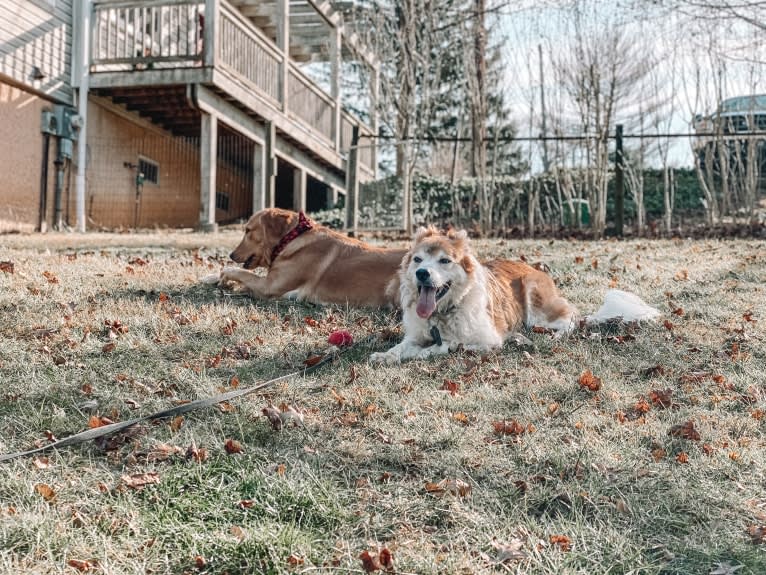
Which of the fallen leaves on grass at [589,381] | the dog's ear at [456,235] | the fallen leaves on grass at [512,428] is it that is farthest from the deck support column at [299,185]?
the fallen leaves on grass at [512,428]

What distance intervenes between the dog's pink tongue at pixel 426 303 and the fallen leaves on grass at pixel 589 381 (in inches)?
44.2

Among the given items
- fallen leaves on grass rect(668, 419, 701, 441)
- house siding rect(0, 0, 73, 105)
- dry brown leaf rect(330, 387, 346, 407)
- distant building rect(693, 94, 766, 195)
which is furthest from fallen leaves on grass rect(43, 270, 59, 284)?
distant building rect(693, 94, 766, 195)

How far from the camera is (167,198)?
17.0m

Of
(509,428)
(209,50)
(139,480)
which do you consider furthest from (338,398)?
(209,50)

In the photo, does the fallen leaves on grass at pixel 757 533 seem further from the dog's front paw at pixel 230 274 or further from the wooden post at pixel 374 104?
the wooden post at pixel 374 104

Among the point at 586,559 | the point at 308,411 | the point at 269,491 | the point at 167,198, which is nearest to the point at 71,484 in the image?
the point at 269,491

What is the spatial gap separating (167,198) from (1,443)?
46.7ft

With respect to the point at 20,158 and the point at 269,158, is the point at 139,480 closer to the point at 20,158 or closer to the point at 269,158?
the point at 20,158

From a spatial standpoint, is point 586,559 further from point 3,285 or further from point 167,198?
point 167,198

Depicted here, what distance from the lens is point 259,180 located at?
15719 mm

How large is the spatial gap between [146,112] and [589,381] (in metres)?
13.7

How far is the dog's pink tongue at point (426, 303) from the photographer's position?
5.15 m

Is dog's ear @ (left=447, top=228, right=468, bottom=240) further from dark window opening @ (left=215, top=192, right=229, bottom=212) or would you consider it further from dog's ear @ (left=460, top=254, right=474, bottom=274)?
dark window opening @ (left=215, top=192, right=229, bottom=212)

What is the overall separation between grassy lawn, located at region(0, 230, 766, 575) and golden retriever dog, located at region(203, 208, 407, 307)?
1.58ft
